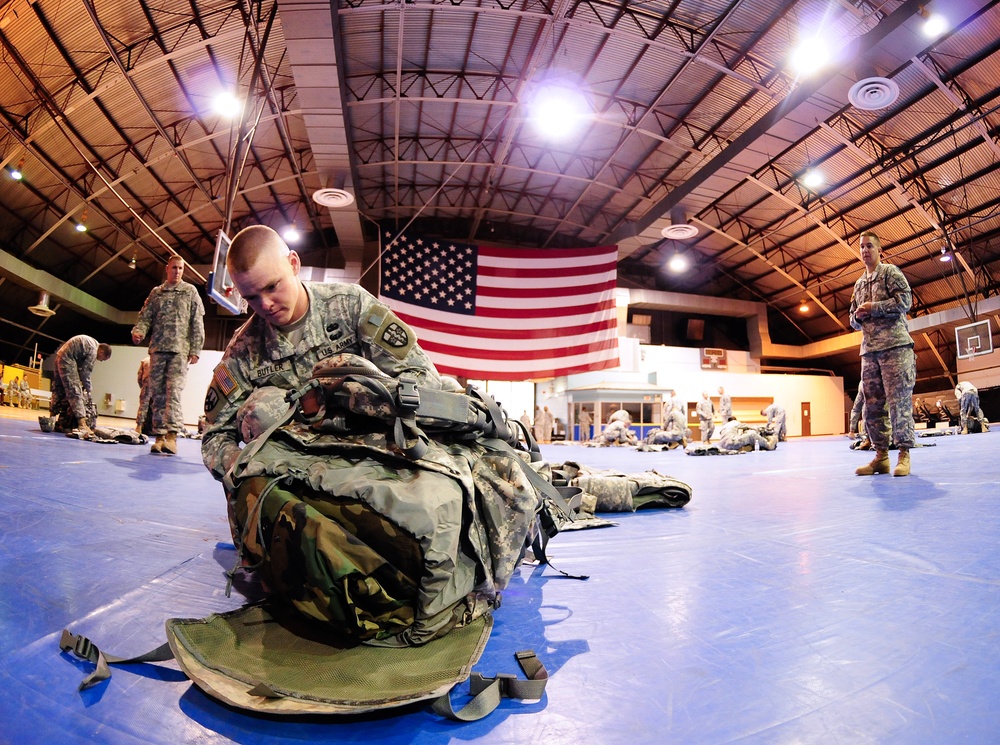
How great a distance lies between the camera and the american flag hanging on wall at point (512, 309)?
9672 millimetres

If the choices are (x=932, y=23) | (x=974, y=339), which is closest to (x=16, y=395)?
(x=932, y=23)

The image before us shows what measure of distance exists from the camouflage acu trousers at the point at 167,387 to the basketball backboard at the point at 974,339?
55.0 ft

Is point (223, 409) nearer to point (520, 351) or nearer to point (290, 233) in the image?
point (520, 351)

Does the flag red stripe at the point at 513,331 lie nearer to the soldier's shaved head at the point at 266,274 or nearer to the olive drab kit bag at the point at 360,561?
the soldier's shaved head at the point at 266,274

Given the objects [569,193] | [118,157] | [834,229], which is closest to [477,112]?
[569,193]

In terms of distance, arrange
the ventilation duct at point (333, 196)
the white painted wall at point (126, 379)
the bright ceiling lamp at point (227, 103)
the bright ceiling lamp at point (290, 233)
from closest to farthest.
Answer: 1. the bright ceiling lamp at point (227, 103)
2. the ventilation duct at point (333, 196)
3. the bright ceiling lamp at point (290, 233)
4. the white painted wall at point (126, 379)

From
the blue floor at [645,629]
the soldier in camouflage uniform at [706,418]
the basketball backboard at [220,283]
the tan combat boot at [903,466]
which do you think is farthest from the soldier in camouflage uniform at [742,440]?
the basketball backboard at [220,283]

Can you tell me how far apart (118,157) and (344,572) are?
13.0 m

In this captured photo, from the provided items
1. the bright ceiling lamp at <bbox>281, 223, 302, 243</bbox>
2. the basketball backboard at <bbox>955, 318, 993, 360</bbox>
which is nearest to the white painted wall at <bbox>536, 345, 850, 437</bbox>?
the basketball backboard at <bbox>955, 318, 993, 360</bbox>

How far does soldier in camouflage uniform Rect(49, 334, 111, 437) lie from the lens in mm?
5133

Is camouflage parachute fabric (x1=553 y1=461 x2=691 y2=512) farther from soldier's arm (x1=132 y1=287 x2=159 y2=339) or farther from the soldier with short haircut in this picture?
soldier's arm (x1=132 y1=287 x2=159 y2=339)

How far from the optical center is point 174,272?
4195mm

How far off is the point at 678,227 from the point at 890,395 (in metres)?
9.70

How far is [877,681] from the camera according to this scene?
798mm
